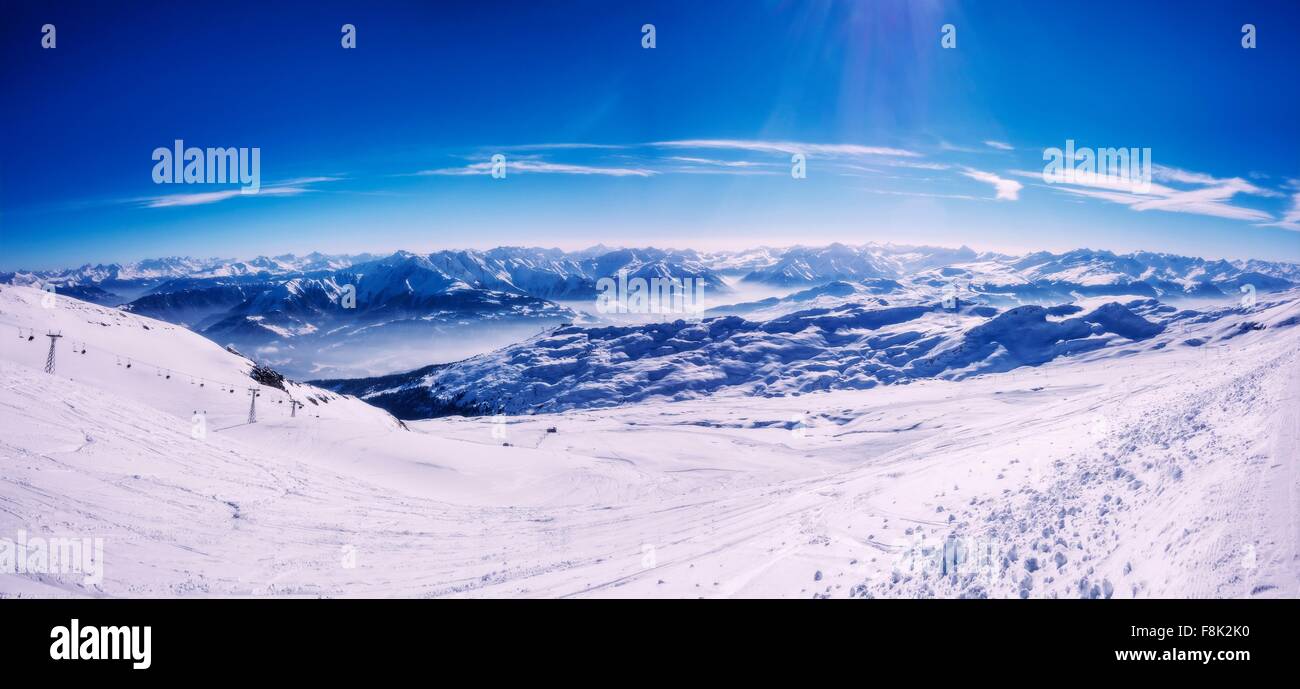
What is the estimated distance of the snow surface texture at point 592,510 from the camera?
34.6 ft

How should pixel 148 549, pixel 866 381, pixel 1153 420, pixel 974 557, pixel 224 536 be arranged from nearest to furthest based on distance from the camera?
1. pixel 974 557
2. pixel 148 549
3. pixel 224 536
4. pixel 1153 420
5. pixel 866 381

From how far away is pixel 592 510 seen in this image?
29516mm

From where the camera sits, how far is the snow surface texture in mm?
10531
